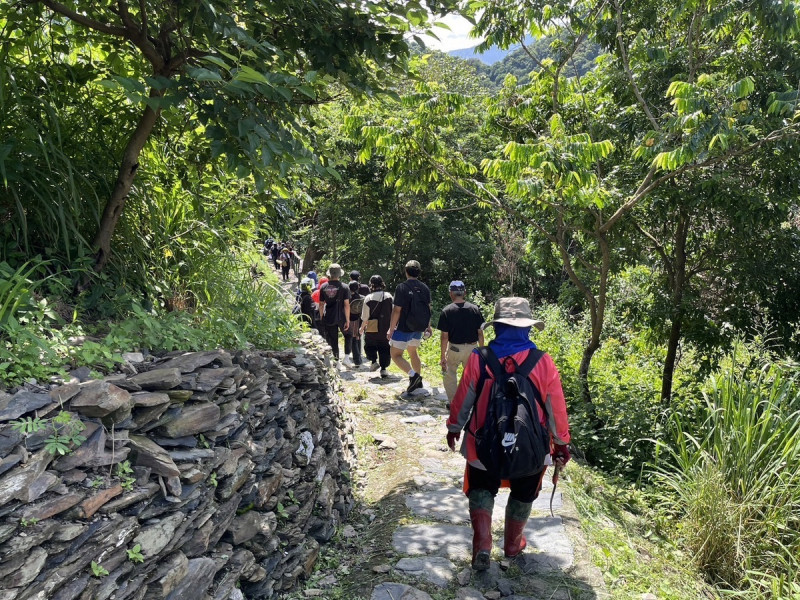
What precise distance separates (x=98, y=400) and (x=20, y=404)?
0.31m

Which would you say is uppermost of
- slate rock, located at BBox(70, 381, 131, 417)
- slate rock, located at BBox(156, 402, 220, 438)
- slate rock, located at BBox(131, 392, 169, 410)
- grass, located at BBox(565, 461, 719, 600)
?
slate rock, located at BBox(70, 381, 131, 417)

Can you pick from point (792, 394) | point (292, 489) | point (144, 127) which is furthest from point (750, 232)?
point (144, 127)

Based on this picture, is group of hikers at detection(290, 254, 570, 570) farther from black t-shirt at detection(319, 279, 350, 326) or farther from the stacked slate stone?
black t-shirt at detection(319, 279, 350, 326)

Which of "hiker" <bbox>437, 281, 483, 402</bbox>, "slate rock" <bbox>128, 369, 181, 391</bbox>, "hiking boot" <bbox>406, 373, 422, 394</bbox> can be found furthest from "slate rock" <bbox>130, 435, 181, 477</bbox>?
"hiking boot" <bbox>406, 373, 422, 394</bbox>

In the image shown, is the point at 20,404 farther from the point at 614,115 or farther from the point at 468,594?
the point at 614,115

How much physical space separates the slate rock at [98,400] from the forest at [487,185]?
8.0 inches

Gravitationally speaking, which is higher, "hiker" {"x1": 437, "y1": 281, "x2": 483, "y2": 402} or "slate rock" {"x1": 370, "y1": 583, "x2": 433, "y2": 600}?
"hiker" {"x1": 437, "y1": 281, "x2": 483, "y2": 402}

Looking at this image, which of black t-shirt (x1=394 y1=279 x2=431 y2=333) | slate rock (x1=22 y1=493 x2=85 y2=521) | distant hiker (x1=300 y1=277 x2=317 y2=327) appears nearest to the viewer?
slate rock (x1=22 y1=493 x2=85 y2=521)

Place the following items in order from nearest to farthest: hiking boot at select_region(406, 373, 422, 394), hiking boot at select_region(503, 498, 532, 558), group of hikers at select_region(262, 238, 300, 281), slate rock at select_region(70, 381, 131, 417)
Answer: slate rock at select_region(70, 381, 131, 417)
hiking boot at select_region(503, 498, 532, 558)
hiking boot at select_region(406, 373, 422, 394)
group of hikers at select_region(262, 238, 300, 281)

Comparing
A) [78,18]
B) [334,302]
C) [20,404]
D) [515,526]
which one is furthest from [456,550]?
[334,302]

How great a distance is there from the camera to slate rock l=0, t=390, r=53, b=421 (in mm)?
2387

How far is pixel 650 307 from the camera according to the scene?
8.12 meters

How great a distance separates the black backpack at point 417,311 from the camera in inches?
304

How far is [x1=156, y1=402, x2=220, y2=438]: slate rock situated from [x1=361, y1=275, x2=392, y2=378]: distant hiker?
574cm
